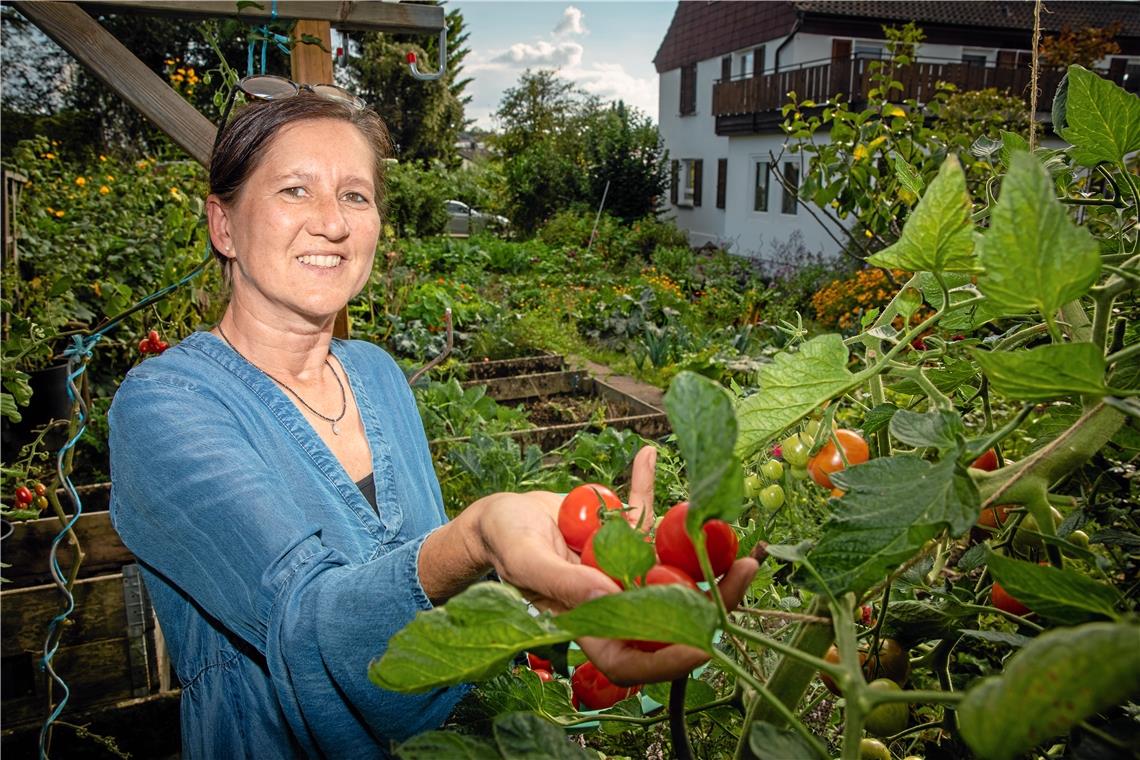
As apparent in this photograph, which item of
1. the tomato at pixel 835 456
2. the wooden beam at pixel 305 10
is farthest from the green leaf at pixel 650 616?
the wooden beam at pixel 305 10

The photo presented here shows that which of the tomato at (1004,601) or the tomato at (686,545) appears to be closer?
the tomato at (686,545)

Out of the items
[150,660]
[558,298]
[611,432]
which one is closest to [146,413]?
[150,660]

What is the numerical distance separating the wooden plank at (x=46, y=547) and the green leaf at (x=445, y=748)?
316 centimetres

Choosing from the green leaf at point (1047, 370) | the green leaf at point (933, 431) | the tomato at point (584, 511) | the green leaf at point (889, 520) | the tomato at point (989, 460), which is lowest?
the tomato at point (584, 511)

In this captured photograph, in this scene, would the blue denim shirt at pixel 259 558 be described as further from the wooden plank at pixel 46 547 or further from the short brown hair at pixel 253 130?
the wooden plank at pixel 46 547

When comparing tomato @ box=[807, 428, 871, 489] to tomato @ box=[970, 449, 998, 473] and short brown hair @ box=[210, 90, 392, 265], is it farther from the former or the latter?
short brown hair @ box=[210, 90, 392, 265]

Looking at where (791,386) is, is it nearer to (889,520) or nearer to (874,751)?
(889,520)

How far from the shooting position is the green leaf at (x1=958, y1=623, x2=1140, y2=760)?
0.32 meters

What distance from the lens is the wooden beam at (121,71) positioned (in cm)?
255

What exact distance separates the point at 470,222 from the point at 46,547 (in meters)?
17.8

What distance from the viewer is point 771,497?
0.90 m

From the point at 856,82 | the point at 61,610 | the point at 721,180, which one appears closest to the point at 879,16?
the point at 856,82

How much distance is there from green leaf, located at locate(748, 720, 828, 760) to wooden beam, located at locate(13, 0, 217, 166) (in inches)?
102

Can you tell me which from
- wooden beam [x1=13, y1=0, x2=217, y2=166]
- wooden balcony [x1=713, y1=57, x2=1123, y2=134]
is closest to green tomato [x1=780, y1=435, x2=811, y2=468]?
wooden beam [x1=13, y1=0, x2=217, y2=166]
